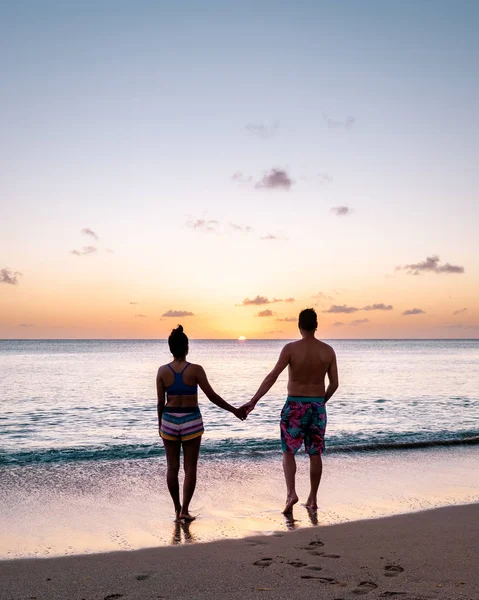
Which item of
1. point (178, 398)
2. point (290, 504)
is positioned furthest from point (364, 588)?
point (178, 398)

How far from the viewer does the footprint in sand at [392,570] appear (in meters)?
4.54

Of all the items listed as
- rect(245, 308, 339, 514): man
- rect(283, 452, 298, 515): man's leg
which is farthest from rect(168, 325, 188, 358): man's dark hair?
rect(283, 452, 298, 515): man's leg

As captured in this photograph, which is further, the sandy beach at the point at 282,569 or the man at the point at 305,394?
the man at the point at 305,394

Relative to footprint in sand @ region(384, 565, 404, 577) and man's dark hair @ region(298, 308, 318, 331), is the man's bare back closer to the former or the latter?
man's dark hair @ region(298, 308, 318, 331)

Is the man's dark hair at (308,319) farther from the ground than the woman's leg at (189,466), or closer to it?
farther from the ground

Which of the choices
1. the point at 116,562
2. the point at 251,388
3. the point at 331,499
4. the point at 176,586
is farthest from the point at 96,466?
the point at 251,388

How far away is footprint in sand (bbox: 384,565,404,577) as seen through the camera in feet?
14.9

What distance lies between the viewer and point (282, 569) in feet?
15.4

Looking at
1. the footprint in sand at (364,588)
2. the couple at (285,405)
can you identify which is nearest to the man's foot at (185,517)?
the couple at (285,405)

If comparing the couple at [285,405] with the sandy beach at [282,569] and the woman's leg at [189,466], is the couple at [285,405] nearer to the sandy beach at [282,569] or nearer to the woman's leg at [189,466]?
the woman's leg at [189,466]

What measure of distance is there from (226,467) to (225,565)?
16.8ft

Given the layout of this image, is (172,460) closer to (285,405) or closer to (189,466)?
(189,466)

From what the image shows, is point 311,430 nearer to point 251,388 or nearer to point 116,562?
point 116,562

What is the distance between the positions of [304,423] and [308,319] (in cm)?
118
